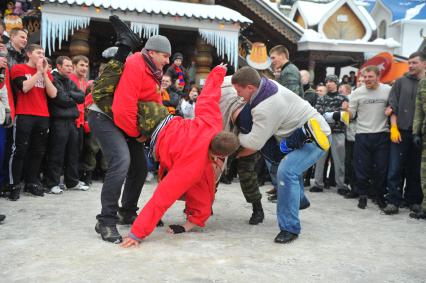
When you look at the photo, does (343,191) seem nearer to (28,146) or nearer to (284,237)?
(284,237)

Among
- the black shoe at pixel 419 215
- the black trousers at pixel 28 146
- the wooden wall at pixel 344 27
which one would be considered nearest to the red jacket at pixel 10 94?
the black trousers at pixel 28 146

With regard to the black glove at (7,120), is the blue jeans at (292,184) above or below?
below

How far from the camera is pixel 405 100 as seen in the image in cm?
551

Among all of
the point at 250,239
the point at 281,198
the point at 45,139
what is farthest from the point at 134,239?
the point at 45,139

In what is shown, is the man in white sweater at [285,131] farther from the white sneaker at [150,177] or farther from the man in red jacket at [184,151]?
the white sneaker at [150,177]

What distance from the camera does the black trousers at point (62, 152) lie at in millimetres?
5832

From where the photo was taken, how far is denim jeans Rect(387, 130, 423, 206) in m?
5.57

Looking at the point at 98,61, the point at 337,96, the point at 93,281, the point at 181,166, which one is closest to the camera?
the point at 93,281

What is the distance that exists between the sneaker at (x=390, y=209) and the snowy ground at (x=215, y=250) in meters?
0.21

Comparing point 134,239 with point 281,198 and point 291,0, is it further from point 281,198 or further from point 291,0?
point 291,0

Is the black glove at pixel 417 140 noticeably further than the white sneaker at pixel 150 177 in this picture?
No

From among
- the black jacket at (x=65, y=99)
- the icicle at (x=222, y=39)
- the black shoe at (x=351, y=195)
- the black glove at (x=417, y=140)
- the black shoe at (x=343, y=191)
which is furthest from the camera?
→ the icicle at (x=222, y=39)

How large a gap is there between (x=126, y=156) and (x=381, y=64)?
5430mm

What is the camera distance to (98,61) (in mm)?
13586
